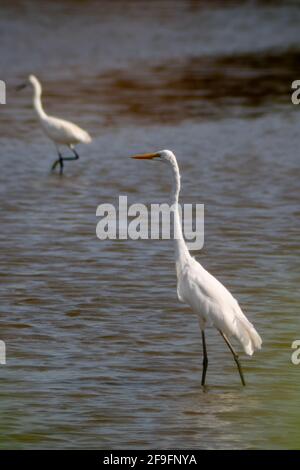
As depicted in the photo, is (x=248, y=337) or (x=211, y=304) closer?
(x=248, y=337)

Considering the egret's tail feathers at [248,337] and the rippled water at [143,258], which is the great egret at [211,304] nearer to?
the egret's tail feathers at [248,337]

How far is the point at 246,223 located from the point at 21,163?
4734mm

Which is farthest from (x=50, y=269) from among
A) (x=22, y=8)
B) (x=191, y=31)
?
(x=22, y=8)

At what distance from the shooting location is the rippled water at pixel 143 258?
295 inches

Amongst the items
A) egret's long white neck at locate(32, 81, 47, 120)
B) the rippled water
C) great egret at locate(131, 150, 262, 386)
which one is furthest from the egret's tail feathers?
egret's long white neck at locate(32, 81, 47, 120)

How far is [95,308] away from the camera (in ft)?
32.3

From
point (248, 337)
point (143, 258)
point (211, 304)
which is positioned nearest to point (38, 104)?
point (143, 258)

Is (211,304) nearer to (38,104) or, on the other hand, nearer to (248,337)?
(248,337)

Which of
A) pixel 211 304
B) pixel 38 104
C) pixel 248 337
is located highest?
pixel 38 104

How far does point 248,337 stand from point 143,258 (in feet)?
13.2

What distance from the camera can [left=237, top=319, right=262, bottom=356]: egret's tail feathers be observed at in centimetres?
760

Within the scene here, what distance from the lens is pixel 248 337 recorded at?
762 centimetres

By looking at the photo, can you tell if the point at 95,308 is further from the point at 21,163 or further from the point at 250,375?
the point at 21,163

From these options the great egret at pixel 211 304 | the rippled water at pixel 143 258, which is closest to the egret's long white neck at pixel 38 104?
the rippled water at pixel 143 258
